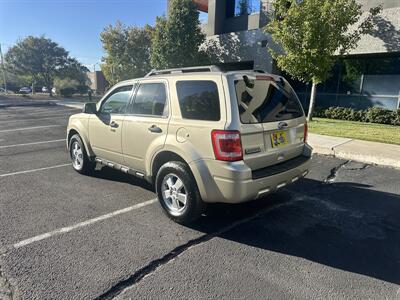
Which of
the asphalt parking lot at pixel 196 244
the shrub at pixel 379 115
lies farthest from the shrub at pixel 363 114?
the asphalt parking lot at pixel 196 244

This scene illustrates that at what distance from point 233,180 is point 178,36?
15.8 m

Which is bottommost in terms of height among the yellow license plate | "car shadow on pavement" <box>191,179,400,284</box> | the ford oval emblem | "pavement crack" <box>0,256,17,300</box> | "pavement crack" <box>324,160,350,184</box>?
"pavement crack" <box>0,256,17,300</box>

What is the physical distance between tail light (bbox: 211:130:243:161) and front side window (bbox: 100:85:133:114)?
6.69 feet

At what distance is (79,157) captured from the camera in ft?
18.4

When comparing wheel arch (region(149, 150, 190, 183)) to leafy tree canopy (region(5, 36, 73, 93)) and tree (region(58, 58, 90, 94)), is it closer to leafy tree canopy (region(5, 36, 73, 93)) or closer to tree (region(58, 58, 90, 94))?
leafy tree canopy (region(5, 36, 73, 93))

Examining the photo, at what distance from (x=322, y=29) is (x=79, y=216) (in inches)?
412

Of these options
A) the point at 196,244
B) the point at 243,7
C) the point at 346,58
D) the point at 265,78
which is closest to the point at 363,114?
the point at 346,58

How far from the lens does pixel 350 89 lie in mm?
14570

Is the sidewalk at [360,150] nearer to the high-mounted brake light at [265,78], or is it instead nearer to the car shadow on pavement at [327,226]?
the car shadow on pavement at [327,226]

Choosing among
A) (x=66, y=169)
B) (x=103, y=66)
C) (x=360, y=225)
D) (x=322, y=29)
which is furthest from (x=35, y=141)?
(x=103, y=66)

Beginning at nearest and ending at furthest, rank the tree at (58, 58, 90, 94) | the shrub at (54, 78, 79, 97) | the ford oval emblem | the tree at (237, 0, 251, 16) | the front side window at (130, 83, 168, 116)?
1. the ford oval emblem
2. the front side window at (130, 83, 168, 116)
3. the tree at (237, 0, 251, 16)
4. the shrub at (54, 78, 79, 97)
5. the tree at (58, 58, 90, 94)

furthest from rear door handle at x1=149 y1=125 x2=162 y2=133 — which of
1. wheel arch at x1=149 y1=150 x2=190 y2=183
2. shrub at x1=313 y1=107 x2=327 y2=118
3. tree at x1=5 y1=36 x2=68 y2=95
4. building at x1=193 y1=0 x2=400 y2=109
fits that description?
tree at x1=5 y1=36 x2=68 y2=95

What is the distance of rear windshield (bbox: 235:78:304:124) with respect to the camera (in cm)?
332

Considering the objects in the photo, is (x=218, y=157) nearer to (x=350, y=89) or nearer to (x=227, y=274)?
(x=227, y=274)
